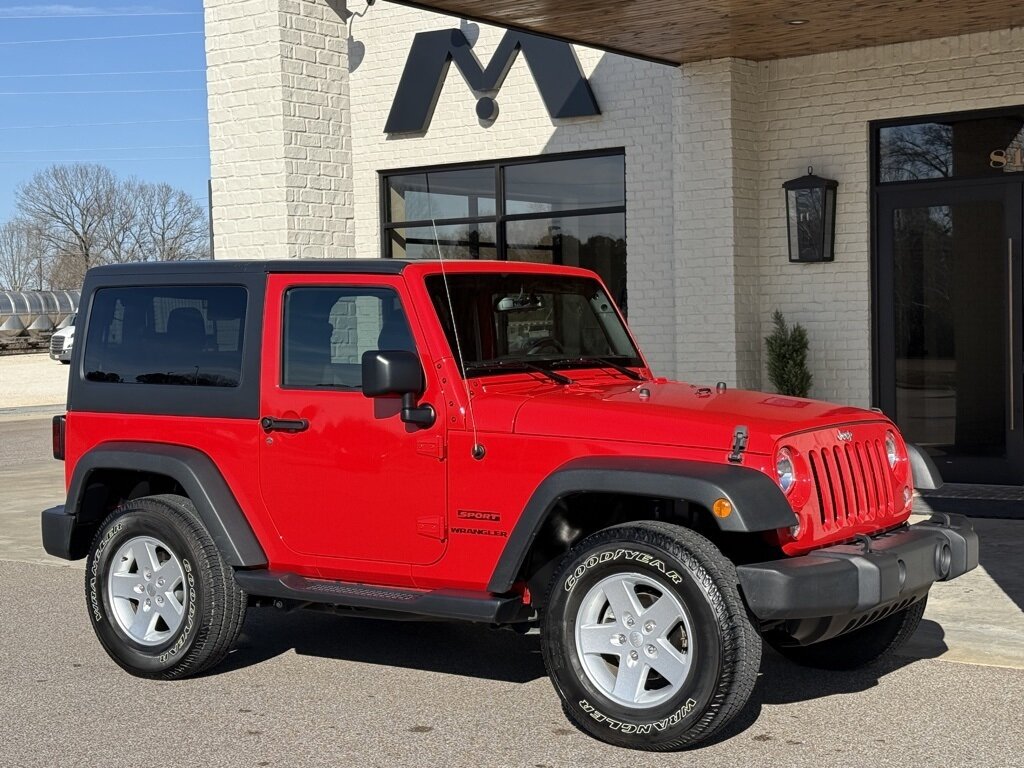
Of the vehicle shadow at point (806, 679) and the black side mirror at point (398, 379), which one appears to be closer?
the black side mirror at point (398, 379)

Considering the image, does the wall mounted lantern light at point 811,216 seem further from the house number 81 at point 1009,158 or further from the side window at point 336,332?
the side window at point 336,332

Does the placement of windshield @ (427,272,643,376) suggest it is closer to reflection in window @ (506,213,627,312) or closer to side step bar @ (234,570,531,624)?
side step bar @ (234,570,531,624)

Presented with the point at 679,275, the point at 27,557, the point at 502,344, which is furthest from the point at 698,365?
the point at 502,344

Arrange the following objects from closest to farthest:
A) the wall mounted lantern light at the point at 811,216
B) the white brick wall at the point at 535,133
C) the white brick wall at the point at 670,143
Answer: the white brick wall at the point at 670,143, the wall mounted lantern light at the point at 811,216, the white brick wall at the point at 535,133

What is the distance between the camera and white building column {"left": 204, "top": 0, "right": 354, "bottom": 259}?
10.6 metres

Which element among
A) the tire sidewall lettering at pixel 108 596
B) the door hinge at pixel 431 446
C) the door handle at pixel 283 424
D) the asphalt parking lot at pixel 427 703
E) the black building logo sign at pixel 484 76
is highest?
the black building logo sign at pixel 484 76

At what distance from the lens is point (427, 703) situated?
5.98m

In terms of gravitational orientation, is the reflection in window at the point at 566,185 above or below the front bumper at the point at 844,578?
above

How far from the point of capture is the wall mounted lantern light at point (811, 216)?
12.2 m

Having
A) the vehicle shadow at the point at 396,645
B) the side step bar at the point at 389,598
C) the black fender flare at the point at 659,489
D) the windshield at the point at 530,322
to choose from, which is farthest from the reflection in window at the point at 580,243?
the black fender flare at the point at 659,489

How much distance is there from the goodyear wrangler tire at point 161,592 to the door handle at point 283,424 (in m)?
0.54

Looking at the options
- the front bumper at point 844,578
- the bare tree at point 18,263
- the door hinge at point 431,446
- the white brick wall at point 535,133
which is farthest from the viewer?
the bare tree at point 18,263

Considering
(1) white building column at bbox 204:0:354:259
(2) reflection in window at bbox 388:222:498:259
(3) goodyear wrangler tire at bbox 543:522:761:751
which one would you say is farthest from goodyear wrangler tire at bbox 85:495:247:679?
(2) reflection in window at bbox 388:222:498:259

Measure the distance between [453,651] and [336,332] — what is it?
174 centimetres
